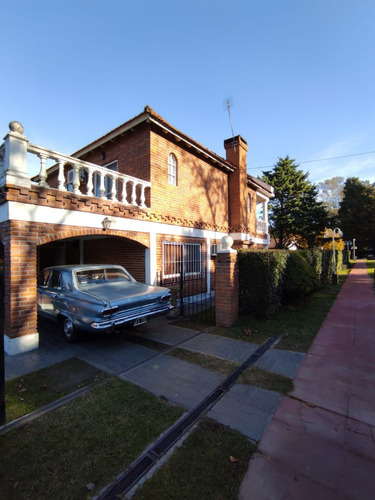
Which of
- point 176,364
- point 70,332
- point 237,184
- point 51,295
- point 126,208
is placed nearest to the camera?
point 176,364

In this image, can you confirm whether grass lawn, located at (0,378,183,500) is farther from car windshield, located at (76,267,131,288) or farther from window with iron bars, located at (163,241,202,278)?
window with iron bars, located at (163,241,202,278)

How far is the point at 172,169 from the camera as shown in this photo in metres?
8.97

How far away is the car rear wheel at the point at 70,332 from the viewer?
502 centimetres

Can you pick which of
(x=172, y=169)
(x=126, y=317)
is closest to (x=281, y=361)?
(x=126, y=317)

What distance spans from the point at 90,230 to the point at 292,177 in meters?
24.2

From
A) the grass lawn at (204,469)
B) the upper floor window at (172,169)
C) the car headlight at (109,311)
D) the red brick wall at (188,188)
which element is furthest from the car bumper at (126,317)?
the upper floor window at (172,169)

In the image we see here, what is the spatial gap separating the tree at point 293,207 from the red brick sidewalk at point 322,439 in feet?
70.8

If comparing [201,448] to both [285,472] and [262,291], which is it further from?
[262,291]

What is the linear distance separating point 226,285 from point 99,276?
3024 millimetres

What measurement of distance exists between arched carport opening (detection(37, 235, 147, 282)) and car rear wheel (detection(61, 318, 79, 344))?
9.51 ft

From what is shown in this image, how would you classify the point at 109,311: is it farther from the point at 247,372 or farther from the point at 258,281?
the point at 258,281

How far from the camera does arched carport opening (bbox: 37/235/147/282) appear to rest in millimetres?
7965

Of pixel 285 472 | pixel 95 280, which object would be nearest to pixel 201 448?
pixel 285 472

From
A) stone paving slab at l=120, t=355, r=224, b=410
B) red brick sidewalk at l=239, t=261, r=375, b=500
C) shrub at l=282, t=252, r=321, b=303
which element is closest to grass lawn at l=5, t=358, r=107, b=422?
stone paving slab at l=120, t=355, r=224, b=410
